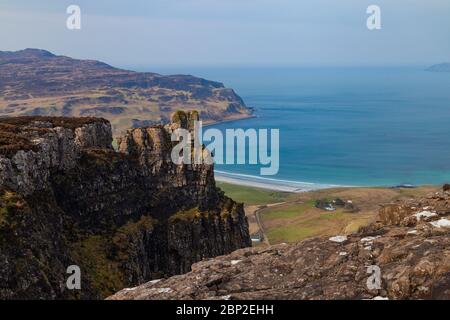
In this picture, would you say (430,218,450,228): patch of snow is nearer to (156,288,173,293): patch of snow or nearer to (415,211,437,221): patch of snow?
(415,211,437,221): patch of snow

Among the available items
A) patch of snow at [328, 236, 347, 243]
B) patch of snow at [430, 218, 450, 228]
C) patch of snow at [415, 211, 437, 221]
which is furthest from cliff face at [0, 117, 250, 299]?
patch of snow at [430, 218, 450, 228]

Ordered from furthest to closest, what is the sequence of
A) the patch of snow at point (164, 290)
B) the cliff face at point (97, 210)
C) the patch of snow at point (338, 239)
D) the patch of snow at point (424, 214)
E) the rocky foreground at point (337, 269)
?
the cliff face at point (97, 210)
the patch of snow at point (424, 214)
the patch of snow at point (338, 239)
the patch of snow at point (164, 290)
the rocky foreground at point (337, 269)

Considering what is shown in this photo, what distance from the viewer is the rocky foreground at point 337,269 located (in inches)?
982

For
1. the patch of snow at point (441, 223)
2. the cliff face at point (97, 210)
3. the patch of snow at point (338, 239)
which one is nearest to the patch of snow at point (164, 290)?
the patch of snow at point (338, 239)

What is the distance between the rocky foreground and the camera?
2494cm

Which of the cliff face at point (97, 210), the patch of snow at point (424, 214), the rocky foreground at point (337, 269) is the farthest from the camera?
the cliff face at point (97, 210)

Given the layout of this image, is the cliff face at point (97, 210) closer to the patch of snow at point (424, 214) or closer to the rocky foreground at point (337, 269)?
the rocky foreground at point (337, 269)

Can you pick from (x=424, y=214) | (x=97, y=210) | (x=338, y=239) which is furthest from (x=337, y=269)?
(x=97, y=210)

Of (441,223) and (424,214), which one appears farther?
(424,214)

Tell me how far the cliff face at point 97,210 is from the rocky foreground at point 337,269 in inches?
806

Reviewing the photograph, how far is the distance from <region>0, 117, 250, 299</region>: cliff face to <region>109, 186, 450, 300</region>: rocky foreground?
20.5 meters

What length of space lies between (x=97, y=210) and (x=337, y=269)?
46445 mm

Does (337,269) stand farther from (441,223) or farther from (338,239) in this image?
(441,223)

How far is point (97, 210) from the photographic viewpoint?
67875 millimetres
